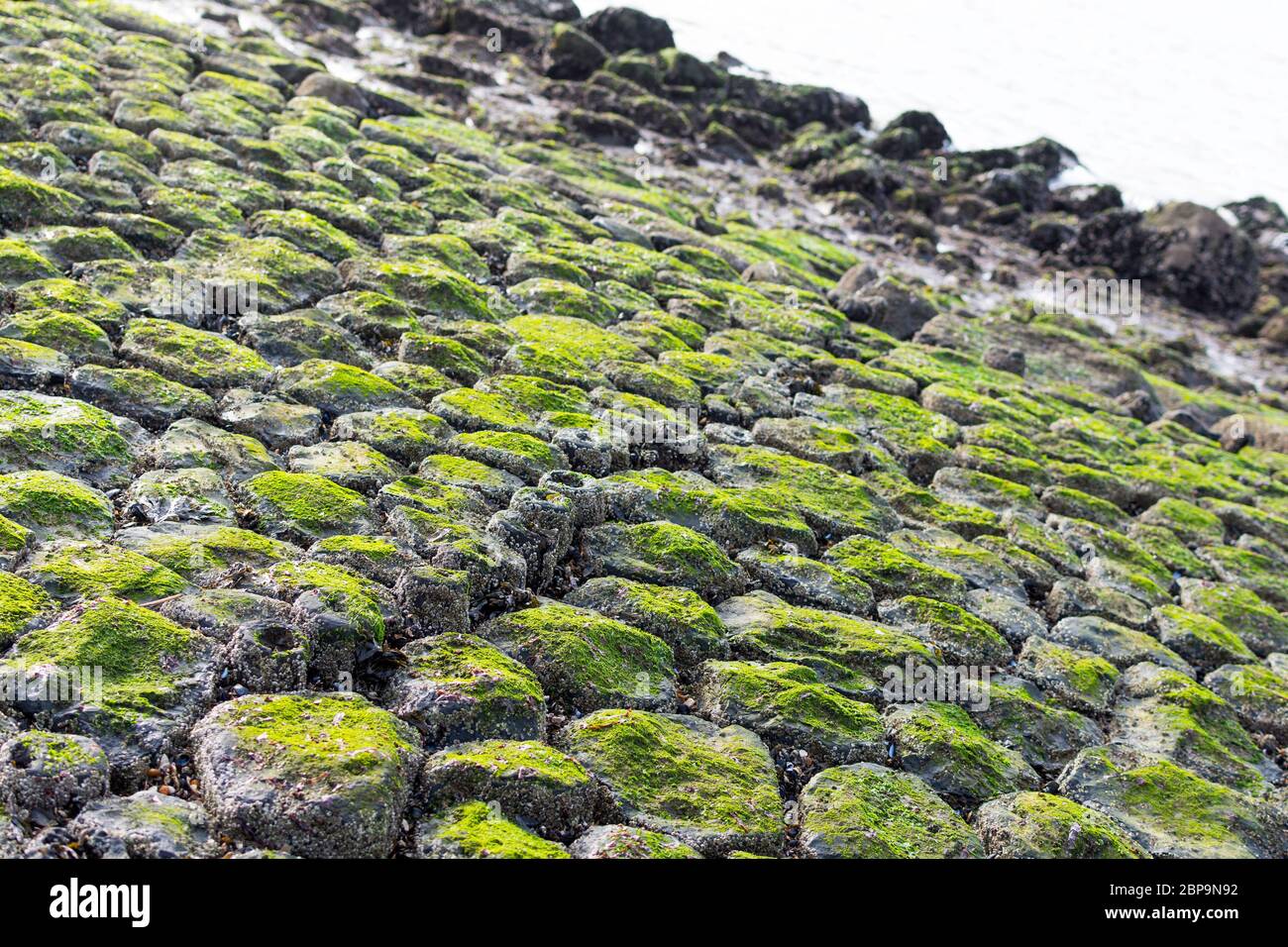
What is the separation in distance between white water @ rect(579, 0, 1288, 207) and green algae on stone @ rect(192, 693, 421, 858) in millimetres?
24735

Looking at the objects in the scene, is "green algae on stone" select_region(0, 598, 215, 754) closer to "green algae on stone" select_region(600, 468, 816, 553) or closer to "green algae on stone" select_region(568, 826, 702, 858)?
"green algae on stone" select_region(568, 826, 702, 858)

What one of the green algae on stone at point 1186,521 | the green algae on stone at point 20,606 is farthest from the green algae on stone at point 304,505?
the green algae on stone at point 1186,521

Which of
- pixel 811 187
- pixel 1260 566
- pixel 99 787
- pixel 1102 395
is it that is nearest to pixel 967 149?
pixel 811 187

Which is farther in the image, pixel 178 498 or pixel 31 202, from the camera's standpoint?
pixel 31 202

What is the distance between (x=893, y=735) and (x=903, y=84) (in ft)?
88.1

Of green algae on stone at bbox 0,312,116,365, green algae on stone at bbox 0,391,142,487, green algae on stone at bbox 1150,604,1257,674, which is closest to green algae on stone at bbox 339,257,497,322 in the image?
green algae on stone at bbox 0,312,116,365

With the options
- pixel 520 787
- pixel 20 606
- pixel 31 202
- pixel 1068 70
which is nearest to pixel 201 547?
pixel 20 606

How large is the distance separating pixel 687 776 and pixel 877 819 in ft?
3.28

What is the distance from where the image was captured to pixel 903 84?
29.8 metres

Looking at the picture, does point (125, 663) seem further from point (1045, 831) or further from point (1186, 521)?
point (1186, 521)

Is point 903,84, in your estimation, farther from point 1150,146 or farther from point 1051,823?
point 1051,823

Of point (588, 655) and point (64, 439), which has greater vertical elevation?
point (64, 439)

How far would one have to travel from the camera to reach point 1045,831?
5867 millimetres
